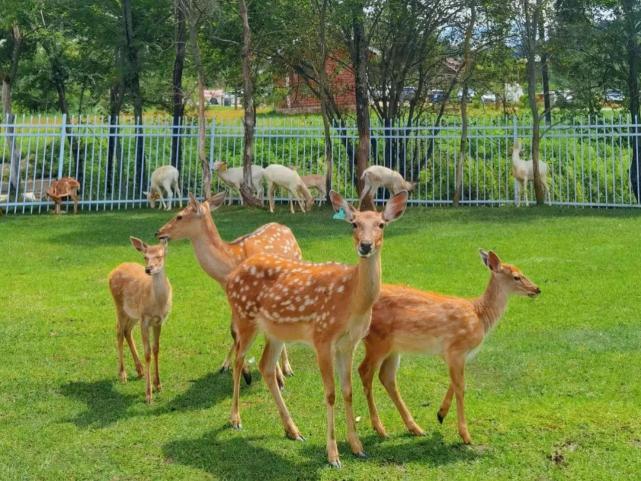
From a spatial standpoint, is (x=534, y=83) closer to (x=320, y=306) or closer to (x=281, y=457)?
(x=320, y=306)

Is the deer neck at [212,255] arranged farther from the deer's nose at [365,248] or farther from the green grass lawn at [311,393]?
the deer's nose at [365,248]

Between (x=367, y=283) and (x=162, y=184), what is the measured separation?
15392 mm

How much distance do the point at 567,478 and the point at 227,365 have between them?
3.54m

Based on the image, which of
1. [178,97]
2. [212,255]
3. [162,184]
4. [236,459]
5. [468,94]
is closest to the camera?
[236,459]

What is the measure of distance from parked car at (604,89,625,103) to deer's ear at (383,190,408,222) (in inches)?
691

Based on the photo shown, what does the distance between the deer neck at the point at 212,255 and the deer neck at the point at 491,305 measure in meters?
2.55

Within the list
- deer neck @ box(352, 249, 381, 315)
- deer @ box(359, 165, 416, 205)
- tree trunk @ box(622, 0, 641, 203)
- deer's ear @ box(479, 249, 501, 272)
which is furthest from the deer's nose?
tree trunk @ box(622, 0, 641, 203)

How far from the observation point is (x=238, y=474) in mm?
5398

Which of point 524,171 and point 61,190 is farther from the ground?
point 524,171

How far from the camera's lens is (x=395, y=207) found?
5.86 m

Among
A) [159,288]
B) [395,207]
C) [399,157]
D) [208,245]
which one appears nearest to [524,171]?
[399,157]

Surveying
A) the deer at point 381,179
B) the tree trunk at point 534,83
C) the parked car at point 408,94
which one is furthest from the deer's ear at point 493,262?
the parked car at point 408,94

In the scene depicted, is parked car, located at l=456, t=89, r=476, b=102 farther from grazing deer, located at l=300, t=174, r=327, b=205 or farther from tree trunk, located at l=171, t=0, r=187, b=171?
tree trunk, located at l=171, t=0, r=187, b=171

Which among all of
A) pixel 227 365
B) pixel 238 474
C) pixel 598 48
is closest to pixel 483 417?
pixel 238 474
